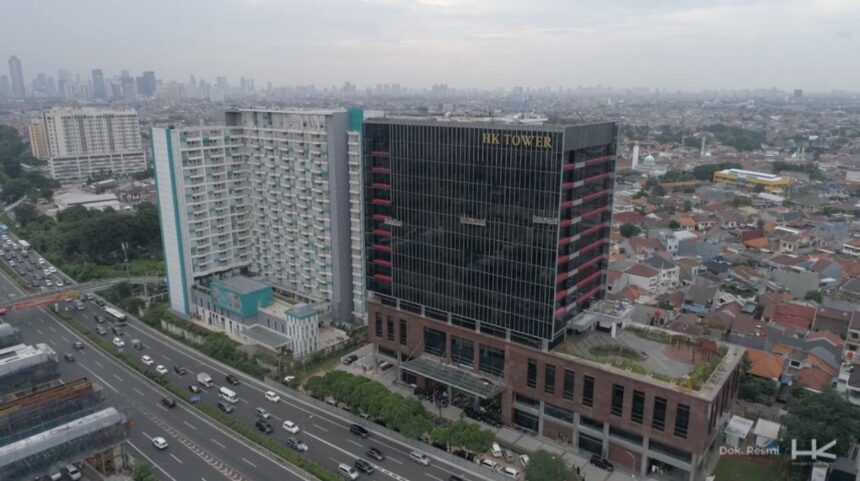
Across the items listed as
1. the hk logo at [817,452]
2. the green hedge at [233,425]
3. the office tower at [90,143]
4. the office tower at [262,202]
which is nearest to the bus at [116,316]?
the green hedge at [233,425]

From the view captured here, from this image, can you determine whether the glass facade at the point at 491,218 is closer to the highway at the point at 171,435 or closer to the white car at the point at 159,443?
the highway at the point at 171,435

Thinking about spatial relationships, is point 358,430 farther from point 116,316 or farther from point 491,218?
point 116,316

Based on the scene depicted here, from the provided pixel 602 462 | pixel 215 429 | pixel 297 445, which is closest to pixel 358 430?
pixel 297 445

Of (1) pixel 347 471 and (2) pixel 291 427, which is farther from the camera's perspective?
(2) pixel 291 427

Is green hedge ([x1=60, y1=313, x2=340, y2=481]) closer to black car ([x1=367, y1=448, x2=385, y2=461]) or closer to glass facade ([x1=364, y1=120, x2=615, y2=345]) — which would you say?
black car ([x1=367, y1=448, x2=385, y2=461])

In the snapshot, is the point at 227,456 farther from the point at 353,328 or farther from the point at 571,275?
the point at 571,275

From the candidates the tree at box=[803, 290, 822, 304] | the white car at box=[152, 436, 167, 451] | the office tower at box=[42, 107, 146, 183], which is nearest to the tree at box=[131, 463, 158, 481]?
the white car at box=[152, 436, 167, 451]

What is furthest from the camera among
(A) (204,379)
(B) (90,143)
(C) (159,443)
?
(B) (90,143)
